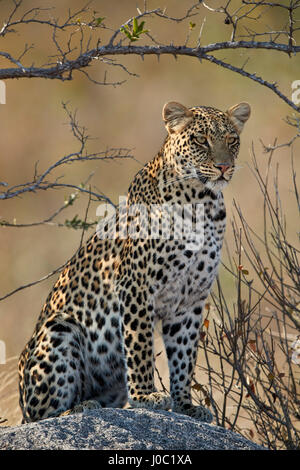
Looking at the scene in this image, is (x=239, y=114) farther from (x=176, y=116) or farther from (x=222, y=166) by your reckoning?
(x=222, y=166)

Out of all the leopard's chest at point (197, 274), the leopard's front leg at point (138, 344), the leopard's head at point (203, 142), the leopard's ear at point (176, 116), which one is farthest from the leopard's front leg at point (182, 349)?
the leopard's ear at point (176, 116)

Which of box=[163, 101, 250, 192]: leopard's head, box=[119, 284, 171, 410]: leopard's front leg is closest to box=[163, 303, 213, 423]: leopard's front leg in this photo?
box=[119, 284, 171, 410]: leopard's front leg

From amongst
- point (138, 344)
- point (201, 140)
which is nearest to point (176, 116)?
point (201, 140)

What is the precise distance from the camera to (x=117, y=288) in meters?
7.71

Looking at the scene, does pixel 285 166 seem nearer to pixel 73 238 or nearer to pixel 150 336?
pixel 73 238

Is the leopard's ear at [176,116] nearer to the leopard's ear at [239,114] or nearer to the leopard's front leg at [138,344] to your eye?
the leopard's ear at [239,114]

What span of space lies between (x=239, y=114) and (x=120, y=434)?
3305 millimetres

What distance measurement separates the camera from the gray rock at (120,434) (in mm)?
5926

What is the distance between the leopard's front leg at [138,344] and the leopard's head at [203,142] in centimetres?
115

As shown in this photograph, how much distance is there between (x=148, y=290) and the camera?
752 centimetres

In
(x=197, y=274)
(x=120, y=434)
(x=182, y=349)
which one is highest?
(x=197, y=274)
